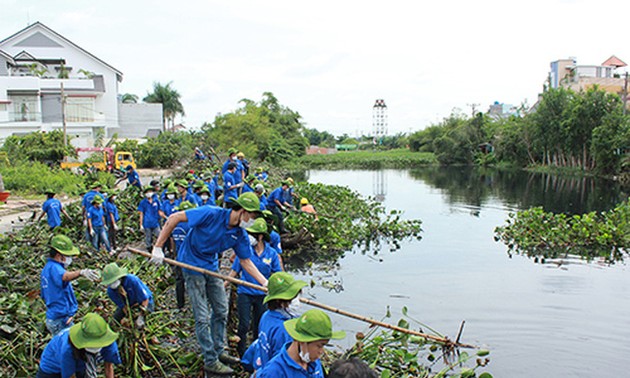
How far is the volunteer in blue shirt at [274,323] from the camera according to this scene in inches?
160

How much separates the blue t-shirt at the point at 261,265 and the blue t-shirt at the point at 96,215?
580 cm

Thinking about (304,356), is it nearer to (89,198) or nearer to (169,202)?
(169,202)

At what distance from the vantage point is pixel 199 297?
227 inches

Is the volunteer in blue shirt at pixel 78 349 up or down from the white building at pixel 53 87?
down

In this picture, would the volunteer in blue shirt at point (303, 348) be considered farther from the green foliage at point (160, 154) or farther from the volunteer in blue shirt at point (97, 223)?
the green foliage at point (160, 154)

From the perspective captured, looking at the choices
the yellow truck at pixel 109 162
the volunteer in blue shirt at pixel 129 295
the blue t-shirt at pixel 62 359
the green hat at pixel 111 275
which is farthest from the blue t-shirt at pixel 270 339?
the yellow truck at pixel 109 162

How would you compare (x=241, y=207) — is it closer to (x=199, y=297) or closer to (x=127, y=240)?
(x=199, y=297)

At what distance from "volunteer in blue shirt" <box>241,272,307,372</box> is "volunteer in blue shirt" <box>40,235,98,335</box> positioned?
91.3 inches

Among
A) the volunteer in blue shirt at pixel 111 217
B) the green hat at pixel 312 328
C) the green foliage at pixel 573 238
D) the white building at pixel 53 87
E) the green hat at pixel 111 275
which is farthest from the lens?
the white building at pixel 53 87

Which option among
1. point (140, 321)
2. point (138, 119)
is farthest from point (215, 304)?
point (138, 119)

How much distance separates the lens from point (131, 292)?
566 cm

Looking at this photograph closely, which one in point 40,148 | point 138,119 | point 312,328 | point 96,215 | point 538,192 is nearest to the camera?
point 312,328

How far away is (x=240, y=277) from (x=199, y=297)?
2.08 ft

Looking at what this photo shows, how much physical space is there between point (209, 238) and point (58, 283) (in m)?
1.63
